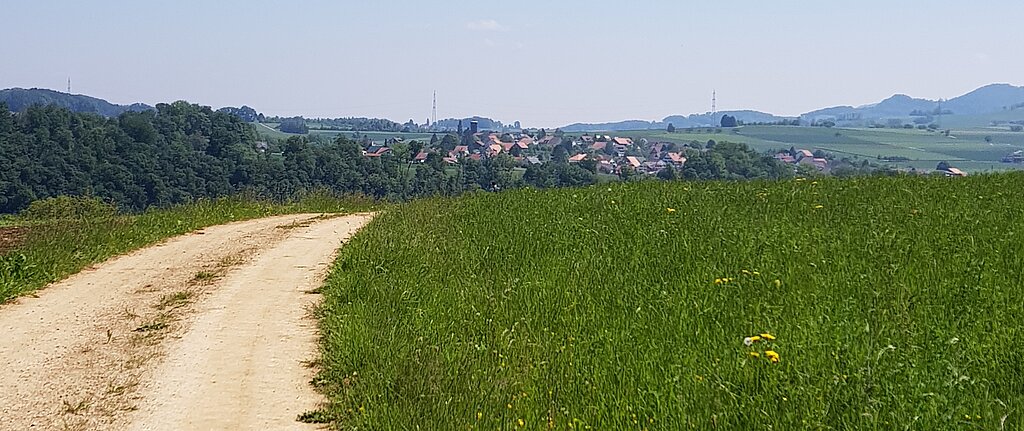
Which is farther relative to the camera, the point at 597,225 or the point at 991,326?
the point at 597,225

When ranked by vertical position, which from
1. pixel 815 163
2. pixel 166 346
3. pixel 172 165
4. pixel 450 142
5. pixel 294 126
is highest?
pixel 294 126

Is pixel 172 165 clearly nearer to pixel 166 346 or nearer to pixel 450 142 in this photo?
pixel 450 142

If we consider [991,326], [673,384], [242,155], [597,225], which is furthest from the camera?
[242,155]

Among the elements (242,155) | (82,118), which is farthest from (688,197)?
(82,118)

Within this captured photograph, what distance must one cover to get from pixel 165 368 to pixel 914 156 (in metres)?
76.7

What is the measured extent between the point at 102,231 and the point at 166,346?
7.57m

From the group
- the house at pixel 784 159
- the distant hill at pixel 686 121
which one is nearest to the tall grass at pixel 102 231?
the house at pixel 784 159

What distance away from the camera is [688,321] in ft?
26.7

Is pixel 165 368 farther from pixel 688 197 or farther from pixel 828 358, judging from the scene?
pixel 688 197

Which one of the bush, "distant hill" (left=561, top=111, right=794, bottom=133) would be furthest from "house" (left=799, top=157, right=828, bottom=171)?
"distant hill" (left=561, top=111, right=794, bottom=133)

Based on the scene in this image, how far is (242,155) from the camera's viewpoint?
40.0m

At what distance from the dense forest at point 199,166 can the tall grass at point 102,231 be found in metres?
10.8

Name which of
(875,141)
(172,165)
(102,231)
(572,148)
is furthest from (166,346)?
(875,141)

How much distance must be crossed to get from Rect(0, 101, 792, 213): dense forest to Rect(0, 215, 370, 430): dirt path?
21.5 m
